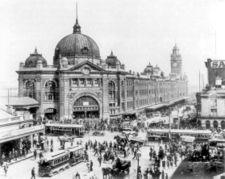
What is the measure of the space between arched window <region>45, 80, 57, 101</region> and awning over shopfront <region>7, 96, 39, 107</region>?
290cm

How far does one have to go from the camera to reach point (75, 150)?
108ft

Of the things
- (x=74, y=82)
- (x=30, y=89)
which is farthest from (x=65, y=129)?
(x=30, y=89)

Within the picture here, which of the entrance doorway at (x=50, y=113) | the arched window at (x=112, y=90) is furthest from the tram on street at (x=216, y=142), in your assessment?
the entrance doorway at (x=50, y=113)

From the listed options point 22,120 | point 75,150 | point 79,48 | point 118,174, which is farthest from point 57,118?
point 118,174

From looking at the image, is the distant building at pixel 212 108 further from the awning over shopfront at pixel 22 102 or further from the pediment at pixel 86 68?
the awning over shopfront at pixel 22 102

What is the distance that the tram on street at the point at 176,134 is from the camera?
133 ft

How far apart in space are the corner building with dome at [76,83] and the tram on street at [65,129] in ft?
34.1

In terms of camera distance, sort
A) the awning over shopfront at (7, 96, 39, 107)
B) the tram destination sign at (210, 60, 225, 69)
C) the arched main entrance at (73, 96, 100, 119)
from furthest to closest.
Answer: the tram destination sign at (210, 60, 225, 69), the arched main entrance at (73, 96, 100, 119), the awning over shopfront at (7, 96, 39, 107)

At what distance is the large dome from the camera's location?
6781 centimetres

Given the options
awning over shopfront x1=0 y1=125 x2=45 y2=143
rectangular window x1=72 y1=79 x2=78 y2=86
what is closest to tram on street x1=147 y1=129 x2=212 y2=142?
awning over shopfront x1=0 y1=125 x2=45 y2=143

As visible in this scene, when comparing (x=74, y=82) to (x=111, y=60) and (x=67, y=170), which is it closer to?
(x=111, y=60)

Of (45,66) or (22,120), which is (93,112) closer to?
(45,66)

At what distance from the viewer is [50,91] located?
63562 mm

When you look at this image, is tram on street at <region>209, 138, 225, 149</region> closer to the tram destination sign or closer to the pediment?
the tram destination sign
